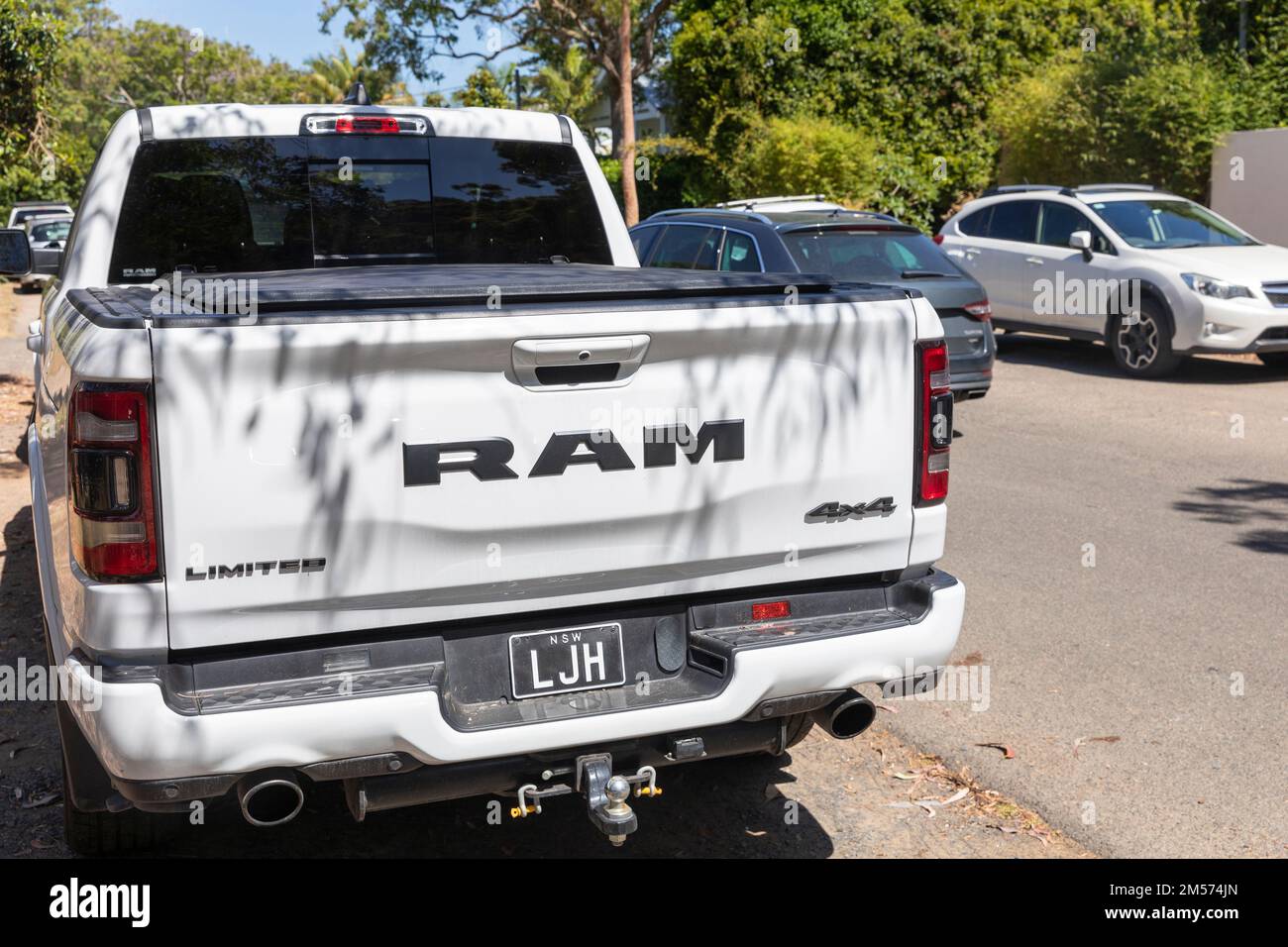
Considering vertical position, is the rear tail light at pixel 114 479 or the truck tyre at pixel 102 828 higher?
the rear tail light at pixel 114 479

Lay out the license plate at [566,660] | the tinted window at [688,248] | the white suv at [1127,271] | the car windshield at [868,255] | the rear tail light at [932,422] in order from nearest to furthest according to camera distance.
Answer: the license plate at [566,660] < the rear tail light at [932,422] < the car windshield at [868,255] < the tinted window at [688,248] < the white suv at [1127,271]

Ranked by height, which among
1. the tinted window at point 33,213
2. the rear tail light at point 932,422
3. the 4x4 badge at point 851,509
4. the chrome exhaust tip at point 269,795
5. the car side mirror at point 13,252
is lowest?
the chrome exhaust tip at point 269,795

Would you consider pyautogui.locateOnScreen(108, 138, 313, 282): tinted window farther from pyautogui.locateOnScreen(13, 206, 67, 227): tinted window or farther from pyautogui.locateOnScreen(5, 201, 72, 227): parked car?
pyautogui.locateOnScreen(5, 201, 72, 227): parked car

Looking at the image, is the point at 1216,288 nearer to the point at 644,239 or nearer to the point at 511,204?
the point at 644,239

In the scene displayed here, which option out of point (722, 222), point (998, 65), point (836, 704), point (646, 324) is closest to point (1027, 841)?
point (836, 704)

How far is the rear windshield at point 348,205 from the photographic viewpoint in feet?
16.1

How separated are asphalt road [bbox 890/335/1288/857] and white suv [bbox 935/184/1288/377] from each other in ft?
6.27

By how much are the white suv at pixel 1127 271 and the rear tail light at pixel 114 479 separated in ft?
39.0

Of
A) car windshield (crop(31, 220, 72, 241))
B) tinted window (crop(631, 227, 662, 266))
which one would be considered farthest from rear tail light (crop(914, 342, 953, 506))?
car windshield (crop(31, 220, 72, 241))

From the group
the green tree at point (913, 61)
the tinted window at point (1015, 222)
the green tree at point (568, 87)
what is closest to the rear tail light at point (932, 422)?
the tinted window at point (1015, 222)

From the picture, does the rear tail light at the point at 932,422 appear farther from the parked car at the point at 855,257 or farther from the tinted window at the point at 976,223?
the tinted window at the point at 976,223

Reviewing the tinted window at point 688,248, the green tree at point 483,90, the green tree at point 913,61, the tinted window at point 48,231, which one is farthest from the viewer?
the green tree at point 483,90

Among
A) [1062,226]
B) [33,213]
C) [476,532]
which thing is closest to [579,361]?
[476,532]
